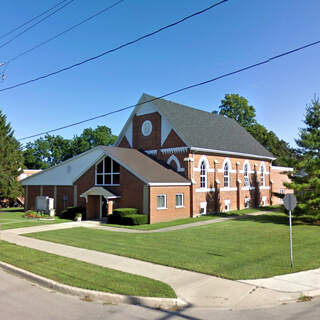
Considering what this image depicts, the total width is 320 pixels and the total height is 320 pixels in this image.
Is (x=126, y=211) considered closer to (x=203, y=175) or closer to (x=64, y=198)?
(x=203, y=175)

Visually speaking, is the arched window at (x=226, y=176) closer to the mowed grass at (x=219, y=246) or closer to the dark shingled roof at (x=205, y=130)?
the dark shingled roof at (x=205, y=130)

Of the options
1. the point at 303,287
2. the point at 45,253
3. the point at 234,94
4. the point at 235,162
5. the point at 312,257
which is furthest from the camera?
the point at 234,94

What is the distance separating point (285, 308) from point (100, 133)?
74.7 meters

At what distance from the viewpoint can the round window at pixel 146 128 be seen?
3112 cm

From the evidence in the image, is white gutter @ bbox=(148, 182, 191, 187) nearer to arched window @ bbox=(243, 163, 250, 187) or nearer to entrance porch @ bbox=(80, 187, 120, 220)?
entrance porch @ bbox=(80, 187, 120, 220)

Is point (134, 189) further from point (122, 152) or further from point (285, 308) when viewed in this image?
point (285, 308)

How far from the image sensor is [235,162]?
111 ft

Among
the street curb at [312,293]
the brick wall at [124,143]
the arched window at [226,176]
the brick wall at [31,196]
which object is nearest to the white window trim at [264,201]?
the arched window at [226,176]

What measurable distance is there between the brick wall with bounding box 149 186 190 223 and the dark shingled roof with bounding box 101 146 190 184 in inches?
25.1

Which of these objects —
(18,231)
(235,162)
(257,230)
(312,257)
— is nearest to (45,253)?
(18,231)

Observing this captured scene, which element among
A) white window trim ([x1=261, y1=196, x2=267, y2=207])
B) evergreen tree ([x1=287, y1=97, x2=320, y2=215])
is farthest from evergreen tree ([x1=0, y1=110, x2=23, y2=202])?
evergreen tree ([x1=287, y1=97, x2=320, y2=215])

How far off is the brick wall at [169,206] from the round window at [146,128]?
7358mm

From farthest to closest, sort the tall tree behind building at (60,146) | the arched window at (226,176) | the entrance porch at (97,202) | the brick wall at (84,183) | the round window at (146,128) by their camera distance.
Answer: the tall tree behind building at (60,146) → the arched window at (226,176) → the round window at (146,128) → the brick wall at (84,183) → the entrance porch at (97,202)

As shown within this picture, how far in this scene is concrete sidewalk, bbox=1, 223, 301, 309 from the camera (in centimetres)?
779
